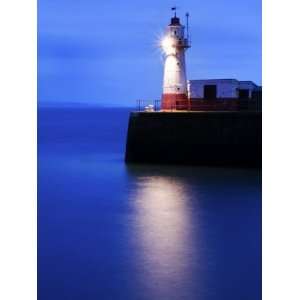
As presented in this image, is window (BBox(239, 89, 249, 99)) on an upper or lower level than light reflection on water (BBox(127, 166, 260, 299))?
upper

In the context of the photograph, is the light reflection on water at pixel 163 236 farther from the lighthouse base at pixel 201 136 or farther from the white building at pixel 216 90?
the white building at pixel 216 90

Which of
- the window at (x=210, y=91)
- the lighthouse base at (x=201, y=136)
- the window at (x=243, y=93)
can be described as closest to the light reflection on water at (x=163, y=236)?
the lighthouse base at (x=201, y=136)

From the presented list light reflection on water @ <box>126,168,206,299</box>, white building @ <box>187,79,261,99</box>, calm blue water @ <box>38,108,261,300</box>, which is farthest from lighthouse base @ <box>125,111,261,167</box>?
white building @ <box>187,79,261,99</box>

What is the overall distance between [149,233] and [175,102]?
213 inches

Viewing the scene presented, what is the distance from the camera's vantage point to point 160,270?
4320mm

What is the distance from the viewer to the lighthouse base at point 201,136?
9.75m

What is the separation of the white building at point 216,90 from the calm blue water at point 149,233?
1.97 metres

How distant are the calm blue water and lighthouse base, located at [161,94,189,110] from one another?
56.6 inches

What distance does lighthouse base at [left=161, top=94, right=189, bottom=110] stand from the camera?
10845mm

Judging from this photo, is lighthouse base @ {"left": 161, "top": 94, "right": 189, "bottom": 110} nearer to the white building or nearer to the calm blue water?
the white building

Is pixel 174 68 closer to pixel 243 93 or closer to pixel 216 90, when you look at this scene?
pixel 216 90
